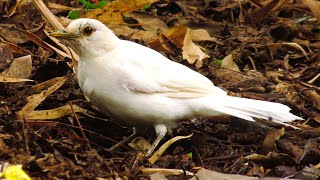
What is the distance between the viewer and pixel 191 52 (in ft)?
21.5

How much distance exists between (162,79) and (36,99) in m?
0.83

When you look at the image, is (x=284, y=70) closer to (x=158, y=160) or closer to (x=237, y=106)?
(x=237, y=106)

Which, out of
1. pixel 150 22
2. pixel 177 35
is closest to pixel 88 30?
pixel 177 35

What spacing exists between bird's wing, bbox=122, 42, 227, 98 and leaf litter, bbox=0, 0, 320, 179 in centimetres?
32

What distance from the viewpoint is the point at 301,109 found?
5785 millimetres

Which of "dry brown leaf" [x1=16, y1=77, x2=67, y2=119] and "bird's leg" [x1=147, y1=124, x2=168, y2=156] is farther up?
"dry brown leaf" [x1=16, y1=77, x2=67, y2=119]

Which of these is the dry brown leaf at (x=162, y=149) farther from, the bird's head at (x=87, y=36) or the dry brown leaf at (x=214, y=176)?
the bird's head at (x=87, y=36)

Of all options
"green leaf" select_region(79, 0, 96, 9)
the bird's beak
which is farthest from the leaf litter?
the bird's beak

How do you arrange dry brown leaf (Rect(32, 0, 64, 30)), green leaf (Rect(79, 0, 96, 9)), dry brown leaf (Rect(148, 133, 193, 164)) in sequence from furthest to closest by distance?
green leaf (Rect(79, 0, 96, 9)), dry brown leaf (Rect(32, 0, 64, 30)), dry brown leaf (Rect(148, 133, 193, 164))

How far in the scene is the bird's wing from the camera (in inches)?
191

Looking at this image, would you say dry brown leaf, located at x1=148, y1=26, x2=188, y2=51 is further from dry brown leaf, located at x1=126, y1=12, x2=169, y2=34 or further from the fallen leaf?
the fallen leaf

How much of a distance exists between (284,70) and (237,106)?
1.91 metres

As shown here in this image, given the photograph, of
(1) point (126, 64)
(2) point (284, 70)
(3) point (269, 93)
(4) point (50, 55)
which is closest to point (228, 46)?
(2) point (284, 70)

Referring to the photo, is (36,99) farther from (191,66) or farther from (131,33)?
(131,33)
